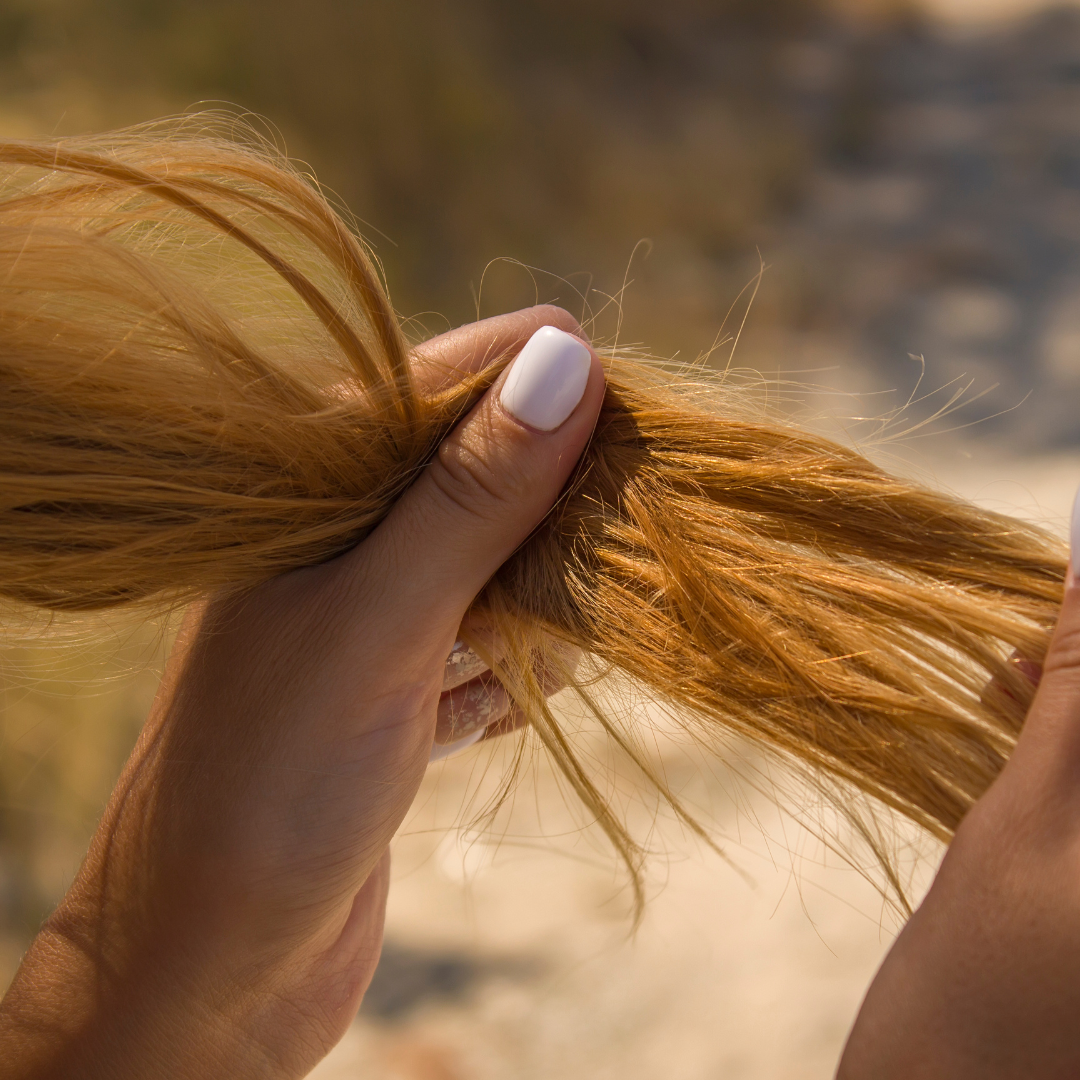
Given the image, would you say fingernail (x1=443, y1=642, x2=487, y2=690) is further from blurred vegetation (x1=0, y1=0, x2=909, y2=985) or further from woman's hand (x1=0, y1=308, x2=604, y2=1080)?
blurred vegetation (x1=0, y1=0, x2=909, y2=985)

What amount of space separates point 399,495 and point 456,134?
12.1 feet

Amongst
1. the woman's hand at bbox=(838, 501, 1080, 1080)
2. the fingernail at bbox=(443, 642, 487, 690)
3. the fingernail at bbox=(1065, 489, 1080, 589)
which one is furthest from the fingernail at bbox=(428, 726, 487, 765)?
the fingernail at bbox=(1065, 489, 1080, 589)

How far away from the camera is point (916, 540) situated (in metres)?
1.02

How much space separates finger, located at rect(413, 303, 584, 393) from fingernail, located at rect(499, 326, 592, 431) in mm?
98

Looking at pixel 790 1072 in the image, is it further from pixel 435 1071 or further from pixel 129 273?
pixel 129 273

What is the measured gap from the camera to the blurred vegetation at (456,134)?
9.07 feet

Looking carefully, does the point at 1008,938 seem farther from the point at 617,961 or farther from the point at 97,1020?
the point at 617,961

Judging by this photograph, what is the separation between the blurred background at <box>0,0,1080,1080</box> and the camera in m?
2.41

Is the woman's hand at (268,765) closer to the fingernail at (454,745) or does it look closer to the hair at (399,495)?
the hair at (399,495)

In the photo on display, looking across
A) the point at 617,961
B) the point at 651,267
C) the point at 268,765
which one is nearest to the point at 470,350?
the point at 268,765

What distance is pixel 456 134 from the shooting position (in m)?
4.26

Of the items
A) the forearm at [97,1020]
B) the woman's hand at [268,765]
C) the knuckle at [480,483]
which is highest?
the knuckle at [480,483]

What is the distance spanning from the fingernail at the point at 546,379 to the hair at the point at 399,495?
86mm

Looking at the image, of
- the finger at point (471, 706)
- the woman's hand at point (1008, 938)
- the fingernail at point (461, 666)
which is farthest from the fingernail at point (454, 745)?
the woman's hand at point (1008, 938)
